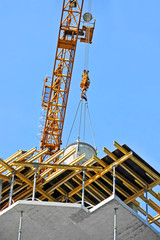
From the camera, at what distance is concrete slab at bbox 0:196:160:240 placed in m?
30.8

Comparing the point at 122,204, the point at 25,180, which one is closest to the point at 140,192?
the point at 122,204

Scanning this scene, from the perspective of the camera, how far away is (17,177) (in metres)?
34.6

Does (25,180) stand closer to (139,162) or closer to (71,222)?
(71,222)

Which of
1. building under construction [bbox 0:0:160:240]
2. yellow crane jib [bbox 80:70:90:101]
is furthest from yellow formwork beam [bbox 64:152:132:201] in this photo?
yellow crane jib [bbox 80:70:90:101]

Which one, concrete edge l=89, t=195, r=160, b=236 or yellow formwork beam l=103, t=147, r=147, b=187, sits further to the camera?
yellow formwork beam l=103, t=147, r=147, b=187

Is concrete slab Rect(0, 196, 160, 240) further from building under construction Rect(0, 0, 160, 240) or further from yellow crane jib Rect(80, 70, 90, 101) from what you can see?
yellow crane jib Rect(80, 70, 90, 101)

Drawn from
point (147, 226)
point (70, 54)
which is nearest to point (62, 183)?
point (147, 226)

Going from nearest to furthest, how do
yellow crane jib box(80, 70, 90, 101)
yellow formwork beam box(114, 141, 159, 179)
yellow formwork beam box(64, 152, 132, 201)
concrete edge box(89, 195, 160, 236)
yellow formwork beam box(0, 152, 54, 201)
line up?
concrete edge box(89, 195, 160, 236), yellow formwork beam box(114, 141, 159, 179), yellow formwork beam box(64, 152, 132, 201), yellow formwork beam box(0, 152, 54, 201), yellow crane jib box(80, 70, 90, 101)

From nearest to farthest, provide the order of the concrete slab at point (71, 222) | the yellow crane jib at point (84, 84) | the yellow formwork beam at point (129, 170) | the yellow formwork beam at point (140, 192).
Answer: the concrete slab at point (71, 222), the yellow formwork beam at point (129, 170), the yellow formwork beam at point (140, 192), the yellow crane jib at point (84, 84)

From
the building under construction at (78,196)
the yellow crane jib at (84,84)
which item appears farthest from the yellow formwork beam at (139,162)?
the yellow crane jib at (84,84)

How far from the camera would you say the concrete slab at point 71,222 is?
30.8m

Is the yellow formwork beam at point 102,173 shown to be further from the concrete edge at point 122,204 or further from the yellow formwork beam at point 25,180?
the concrete edge at point 122,204

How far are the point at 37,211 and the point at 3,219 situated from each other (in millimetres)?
1988

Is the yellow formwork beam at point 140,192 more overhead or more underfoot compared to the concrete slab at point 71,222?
more overhead
